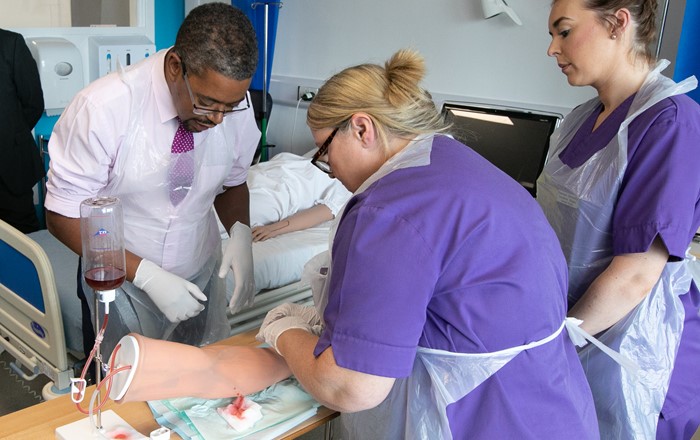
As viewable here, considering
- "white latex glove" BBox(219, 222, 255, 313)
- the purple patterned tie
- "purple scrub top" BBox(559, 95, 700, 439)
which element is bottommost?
"white latex glove" BBox(219, 222, 255, 313)

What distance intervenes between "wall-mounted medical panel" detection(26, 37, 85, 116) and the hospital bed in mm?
1682

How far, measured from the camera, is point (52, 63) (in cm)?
404

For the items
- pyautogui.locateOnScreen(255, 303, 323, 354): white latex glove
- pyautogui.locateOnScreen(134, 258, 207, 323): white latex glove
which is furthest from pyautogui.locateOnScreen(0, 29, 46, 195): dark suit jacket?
pyautogui.locateOnScreen(255, 303, 323, 354): white latex glove

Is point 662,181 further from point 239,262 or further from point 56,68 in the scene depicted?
point 56,68

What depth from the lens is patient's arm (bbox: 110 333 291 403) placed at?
1.15 metres

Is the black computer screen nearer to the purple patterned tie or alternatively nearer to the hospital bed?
the hospital bed

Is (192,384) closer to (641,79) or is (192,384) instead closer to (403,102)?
(403,102)

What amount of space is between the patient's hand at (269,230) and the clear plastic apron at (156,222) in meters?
0.86

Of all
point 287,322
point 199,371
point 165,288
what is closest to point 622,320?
point 287,322

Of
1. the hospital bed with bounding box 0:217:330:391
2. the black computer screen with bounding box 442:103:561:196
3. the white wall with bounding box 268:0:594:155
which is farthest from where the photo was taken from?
the white wall with bounding box 268:0:594:155

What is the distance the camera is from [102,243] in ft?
3.89

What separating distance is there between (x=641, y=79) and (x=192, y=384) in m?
1.16

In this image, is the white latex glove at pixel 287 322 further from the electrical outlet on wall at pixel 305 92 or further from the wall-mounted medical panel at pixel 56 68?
the wall-mounted medical panel at pixel 56 68

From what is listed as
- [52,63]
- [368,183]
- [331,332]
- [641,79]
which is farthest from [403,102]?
[52,63]
